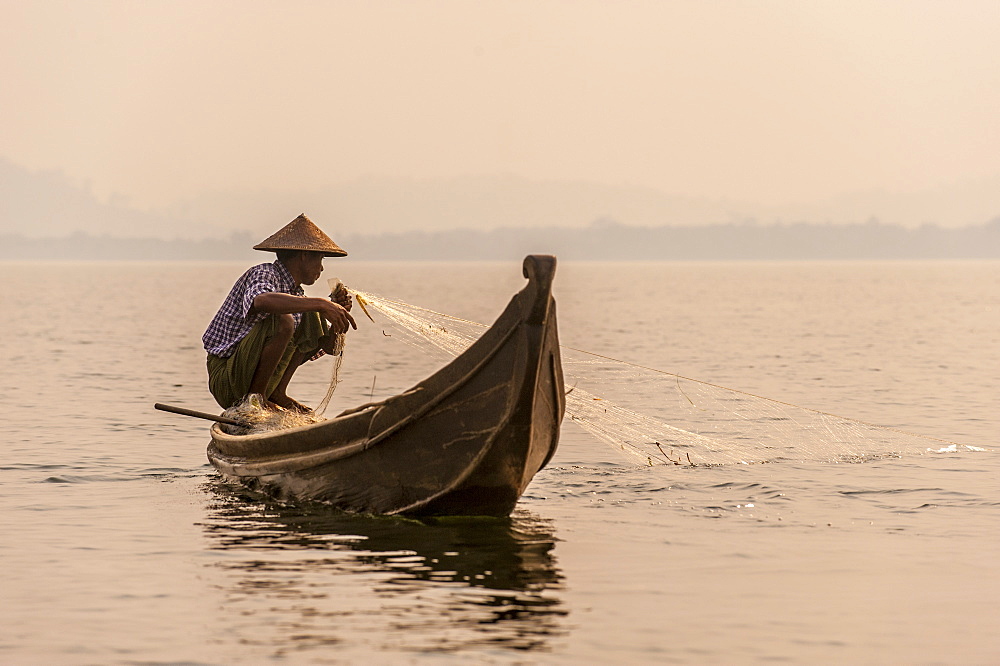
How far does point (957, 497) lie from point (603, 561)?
3.45 metres

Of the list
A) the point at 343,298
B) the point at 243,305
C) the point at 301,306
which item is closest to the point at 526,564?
the point at 301,306

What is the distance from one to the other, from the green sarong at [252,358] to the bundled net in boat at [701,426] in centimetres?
53

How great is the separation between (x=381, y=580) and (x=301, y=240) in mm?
3280

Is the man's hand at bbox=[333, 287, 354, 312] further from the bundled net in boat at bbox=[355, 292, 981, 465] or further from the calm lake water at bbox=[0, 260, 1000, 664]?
the calm lake water at bbox=[0, 260, 1000, 664]

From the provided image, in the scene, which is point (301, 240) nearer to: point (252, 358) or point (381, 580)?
point (252, 358)

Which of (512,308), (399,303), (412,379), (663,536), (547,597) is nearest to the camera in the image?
(547,597)

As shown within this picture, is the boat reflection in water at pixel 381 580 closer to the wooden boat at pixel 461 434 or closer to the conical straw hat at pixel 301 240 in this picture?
the wooden boat at pixel 461 434

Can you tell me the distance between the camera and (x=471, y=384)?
24.8ft

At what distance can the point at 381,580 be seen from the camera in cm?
705

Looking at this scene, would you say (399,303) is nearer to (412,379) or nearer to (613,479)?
(613,479)

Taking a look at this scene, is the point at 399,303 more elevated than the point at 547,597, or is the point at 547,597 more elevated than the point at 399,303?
the point at 399,303

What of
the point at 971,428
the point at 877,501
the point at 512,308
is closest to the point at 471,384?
the point at 512,308

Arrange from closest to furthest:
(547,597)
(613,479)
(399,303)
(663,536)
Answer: (547,597)
(663,536)
(399,303)
(613,479)

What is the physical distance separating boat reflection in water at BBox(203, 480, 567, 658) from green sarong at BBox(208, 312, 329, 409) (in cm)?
93
